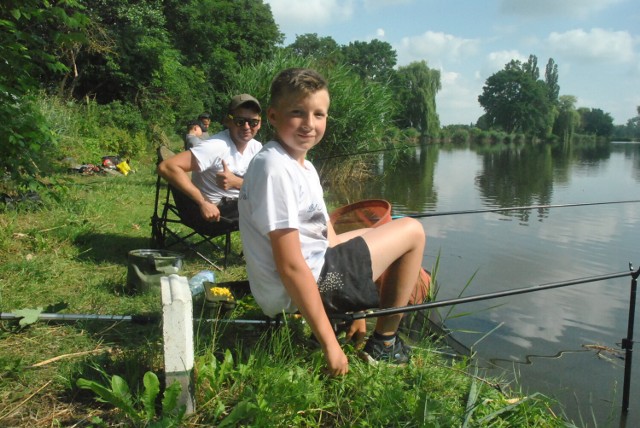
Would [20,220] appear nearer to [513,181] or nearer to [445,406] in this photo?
[445,406]

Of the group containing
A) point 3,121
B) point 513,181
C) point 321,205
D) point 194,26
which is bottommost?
point 513,181

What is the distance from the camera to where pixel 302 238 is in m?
2.16

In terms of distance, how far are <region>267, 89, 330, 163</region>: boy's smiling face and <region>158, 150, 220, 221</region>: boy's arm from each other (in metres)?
2.19

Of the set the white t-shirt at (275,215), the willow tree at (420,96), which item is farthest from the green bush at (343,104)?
the willow tree at (420,96)

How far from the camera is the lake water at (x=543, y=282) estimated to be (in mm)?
3668

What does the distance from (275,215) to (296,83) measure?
0.54 meters

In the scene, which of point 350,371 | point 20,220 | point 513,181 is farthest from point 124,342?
point 513,181

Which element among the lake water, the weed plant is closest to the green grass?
the weed plant

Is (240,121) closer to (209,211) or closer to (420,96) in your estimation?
(209,211)

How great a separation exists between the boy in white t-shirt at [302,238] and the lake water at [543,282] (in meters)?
1.20

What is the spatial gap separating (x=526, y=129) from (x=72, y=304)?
92836mm

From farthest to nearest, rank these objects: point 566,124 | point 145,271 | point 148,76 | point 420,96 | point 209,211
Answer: point 566,124 < point 420,96 < point 148,76 < point 209,211 < point 145,271

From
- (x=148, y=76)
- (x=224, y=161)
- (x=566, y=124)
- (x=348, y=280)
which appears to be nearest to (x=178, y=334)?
(x=348, y=280)

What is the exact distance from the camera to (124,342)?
2500 millimetres
